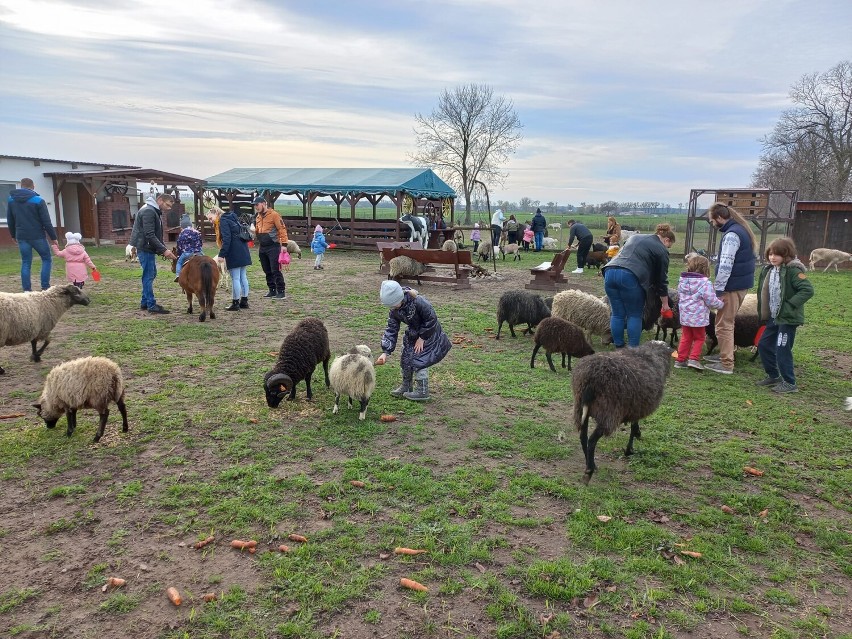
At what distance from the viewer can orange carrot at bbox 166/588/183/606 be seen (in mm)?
3025

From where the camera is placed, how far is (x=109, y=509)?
3.96 metres

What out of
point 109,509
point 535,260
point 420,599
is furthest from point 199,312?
point 535,260

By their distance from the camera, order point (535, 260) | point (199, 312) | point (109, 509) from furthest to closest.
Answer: point (535, 260) < point (199, 312) < point (109, 509)

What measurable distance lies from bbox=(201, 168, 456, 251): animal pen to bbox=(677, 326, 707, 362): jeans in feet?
54.0

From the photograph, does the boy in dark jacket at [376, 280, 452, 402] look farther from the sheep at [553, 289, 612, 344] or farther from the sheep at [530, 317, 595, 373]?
the sheep at [553, 289, 612, 344]

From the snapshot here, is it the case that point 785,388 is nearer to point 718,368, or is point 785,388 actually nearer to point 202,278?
point 718,368

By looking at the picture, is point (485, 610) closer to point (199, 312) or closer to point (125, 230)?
point (199, 312)

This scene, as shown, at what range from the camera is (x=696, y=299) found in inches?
291

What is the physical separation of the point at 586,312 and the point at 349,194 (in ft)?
63.4

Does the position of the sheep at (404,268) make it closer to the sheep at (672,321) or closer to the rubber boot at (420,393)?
the sheep at (672,321)

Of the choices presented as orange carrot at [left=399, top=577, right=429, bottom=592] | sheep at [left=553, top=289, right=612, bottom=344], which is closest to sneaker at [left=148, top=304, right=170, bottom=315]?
sheep at [left=553, top=289, right=612, bottom=344]

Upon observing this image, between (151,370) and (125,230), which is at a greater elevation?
(125,230)

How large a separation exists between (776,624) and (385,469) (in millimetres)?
2889

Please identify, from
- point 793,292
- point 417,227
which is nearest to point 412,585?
point 793,292
